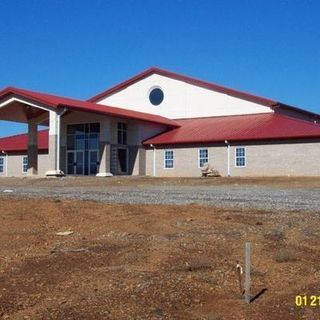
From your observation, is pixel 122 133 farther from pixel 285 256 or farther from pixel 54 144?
pixel 285 256

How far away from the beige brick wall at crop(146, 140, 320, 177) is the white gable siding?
6.90m

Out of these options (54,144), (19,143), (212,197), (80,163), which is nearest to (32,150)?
(80,163)

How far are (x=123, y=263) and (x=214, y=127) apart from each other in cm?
3635

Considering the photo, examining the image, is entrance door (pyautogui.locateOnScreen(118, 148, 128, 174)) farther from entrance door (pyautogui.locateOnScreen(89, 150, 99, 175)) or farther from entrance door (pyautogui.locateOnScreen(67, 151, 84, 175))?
entrance door (pyautogui.locateOnScreen(67, 151, 84, 175))

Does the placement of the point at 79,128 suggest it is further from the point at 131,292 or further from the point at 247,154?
the point at 131,292

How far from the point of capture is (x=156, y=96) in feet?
167

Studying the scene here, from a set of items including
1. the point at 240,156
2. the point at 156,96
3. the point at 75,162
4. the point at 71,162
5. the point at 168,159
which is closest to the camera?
the point at 240,156

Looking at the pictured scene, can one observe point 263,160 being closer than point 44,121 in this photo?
Yes

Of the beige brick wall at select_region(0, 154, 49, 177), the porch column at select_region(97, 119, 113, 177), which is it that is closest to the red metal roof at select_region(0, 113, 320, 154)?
the beige brick wall at select_region(0, 154, 49, 177)

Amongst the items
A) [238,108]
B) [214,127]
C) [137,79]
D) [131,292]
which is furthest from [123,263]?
[137,79]

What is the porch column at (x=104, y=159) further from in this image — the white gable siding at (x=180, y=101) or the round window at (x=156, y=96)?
the round window at (x=156, y=96)

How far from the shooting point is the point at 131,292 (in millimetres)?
6691

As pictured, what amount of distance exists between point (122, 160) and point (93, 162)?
7.40 ft

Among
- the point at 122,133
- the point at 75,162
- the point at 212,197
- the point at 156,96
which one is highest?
the point at 156,96
